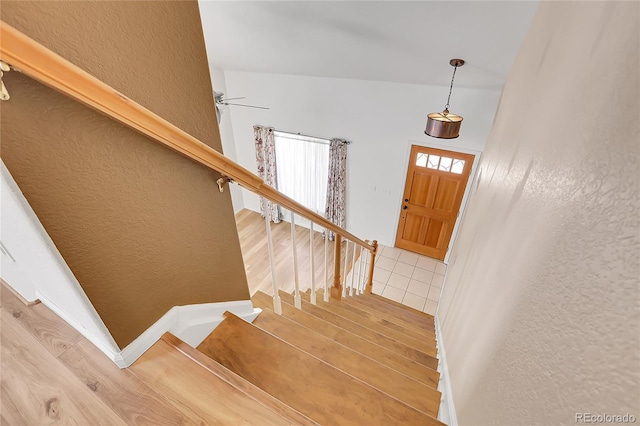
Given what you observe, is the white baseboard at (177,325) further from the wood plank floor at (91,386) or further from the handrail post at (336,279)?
the handrail post at (336,279)

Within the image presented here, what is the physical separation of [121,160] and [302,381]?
1.02 meters

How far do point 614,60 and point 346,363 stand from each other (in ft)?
4.78

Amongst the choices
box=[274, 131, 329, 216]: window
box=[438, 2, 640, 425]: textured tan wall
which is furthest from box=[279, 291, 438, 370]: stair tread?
box=[274, 131, 329, 216]: window

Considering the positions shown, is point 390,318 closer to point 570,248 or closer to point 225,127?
point 570,248

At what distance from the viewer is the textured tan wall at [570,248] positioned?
48 cm

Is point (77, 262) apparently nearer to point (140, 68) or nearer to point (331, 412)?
point (140, 68)

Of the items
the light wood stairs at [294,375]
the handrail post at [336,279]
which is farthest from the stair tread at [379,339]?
the handrail post at [336,279]

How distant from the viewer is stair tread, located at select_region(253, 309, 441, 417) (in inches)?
54.6

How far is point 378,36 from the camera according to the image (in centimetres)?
245

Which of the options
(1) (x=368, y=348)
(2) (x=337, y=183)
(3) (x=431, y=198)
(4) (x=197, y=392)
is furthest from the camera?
(2) (x=337, y=183)

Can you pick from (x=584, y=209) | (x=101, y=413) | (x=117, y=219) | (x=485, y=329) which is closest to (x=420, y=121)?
(x=485, y=329)

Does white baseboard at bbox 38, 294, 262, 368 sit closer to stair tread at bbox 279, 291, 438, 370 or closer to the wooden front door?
stair tread at bbox 279, 291, 438, 370

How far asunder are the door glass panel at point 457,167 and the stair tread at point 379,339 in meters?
2.71

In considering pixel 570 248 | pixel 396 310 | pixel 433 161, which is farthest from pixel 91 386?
pixel 433 161
